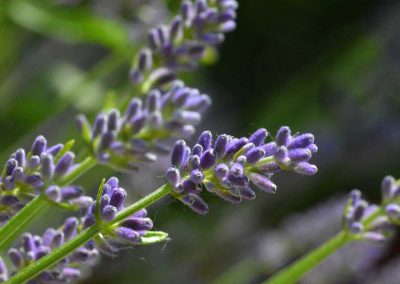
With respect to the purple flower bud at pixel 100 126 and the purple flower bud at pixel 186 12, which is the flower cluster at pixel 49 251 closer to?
the purple flower bud at pixel 100 126

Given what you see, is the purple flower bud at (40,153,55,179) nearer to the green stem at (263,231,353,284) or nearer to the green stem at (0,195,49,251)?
the green stem at (0,195,49,251)

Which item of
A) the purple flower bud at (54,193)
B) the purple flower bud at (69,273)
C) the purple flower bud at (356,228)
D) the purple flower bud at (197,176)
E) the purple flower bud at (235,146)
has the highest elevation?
the purple flower bud at (54,193)

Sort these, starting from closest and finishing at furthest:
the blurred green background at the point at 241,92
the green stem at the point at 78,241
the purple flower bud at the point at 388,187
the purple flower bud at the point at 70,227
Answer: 1. the green stem at the point at 78,241
2. the purple flower bud at the point at 70,227
3. the purple flower bud at the point at 388,187
4. the blurred green background at the point at 241,92

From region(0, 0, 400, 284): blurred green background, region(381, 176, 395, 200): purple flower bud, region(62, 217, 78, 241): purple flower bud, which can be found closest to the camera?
region(62, 217, 78, 241): purple flower bud

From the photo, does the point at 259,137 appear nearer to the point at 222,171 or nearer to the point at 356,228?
the point at 222,171

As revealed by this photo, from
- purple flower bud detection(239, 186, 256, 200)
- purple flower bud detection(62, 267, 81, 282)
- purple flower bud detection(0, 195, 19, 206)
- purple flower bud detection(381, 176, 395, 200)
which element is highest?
purple flower bud detection(0, 195, 19, 206)

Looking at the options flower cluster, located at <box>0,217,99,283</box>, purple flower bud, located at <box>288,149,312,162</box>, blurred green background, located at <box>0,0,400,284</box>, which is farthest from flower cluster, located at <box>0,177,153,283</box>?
blurred green background, located at <box>0,0,400,284</box>

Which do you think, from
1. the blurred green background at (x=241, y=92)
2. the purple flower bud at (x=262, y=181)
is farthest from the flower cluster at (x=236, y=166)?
the blurred green background at (x=241, y=92)

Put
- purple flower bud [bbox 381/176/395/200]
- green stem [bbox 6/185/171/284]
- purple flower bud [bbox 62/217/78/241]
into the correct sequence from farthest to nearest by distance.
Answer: purple flower bud [bbox 381/176/395/200], purple flower bud [bbox 62/217/78/241], green stem [bbox 6/185/171/284]
